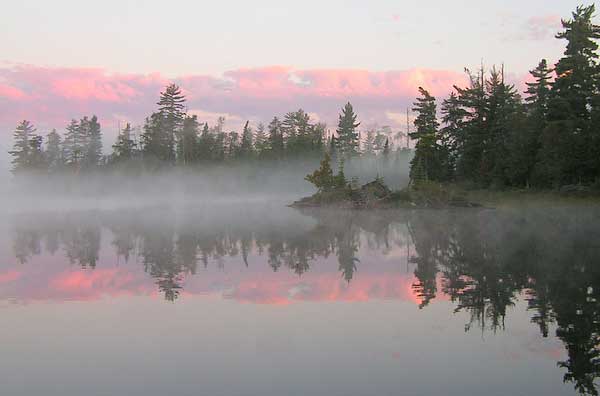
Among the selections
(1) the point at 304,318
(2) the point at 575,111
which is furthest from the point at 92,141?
(1) the point at 304,318

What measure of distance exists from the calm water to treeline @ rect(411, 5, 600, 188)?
25027 mm

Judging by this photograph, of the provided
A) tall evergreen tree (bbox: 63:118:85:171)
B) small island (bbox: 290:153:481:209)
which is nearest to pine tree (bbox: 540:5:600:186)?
small island (bbox: 290:153:481:209)

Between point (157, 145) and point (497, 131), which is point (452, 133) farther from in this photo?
point (157, 145)

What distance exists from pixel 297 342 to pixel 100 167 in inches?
3621

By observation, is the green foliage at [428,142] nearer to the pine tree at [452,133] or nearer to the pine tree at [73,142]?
the pine tree at [452,133]

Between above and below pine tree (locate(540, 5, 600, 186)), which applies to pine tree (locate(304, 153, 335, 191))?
below

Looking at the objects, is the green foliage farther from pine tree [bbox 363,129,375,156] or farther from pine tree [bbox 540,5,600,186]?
pine tree [bbox 363,129,375,156]

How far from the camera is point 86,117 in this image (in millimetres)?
100500

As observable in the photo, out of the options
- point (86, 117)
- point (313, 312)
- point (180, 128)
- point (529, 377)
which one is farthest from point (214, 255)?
point (86, 117)

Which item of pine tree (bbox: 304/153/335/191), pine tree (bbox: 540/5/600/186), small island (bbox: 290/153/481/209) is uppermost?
pine tree (bbox: 540/5/600/186)

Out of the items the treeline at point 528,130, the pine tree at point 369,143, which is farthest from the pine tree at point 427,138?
the pine tree at point 369,143

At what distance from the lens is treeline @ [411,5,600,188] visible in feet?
146

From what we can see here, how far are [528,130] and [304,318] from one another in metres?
44.9

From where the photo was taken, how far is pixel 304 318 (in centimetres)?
1099
